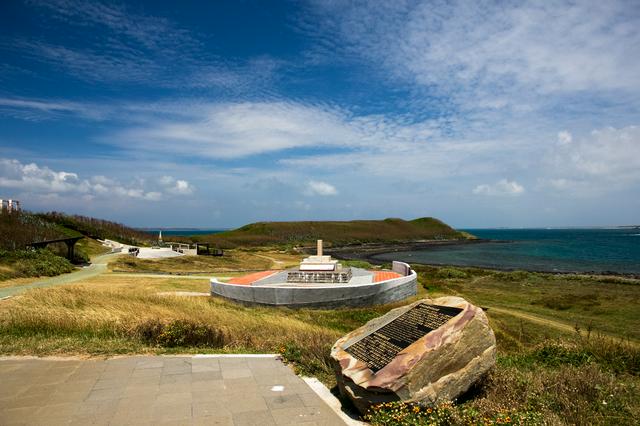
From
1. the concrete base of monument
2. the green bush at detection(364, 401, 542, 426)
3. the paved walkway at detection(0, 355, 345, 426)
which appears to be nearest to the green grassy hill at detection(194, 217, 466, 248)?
the concrete base of monument

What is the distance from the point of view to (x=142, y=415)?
205 inches

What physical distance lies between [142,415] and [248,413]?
1.40m

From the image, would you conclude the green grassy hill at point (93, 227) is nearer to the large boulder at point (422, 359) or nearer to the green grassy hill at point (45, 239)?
the green grassy hill at point (45, 239)

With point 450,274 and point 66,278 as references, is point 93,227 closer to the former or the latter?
point 66,278

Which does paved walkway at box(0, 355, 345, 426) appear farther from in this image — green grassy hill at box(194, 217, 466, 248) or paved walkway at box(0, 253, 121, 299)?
green grassy hill at box(194, 217, 466, 248)

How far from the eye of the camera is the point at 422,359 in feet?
17.4

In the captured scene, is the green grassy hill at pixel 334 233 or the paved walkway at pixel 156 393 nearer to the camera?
the paved walkway at pixel 156 393

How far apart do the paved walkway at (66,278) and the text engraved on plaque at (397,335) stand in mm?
14307

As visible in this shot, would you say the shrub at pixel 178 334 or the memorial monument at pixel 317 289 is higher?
the shrub at pixel 178 334

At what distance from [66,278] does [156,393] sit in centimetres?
1826

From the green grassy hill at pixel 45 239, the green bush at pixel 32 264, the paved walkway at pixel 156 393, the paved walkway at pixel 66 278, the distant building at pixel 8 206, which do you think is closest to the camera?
the paved walkway at pixel 156 393

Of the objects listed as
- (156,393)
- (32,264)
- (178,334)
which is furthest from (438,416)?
(32,264)

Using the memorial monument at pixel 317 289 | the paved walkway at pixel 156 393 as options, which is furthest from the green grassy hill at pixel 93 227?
the paved walkway at pixel 156 393

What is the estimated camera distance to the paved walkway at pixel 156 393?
5.15m
